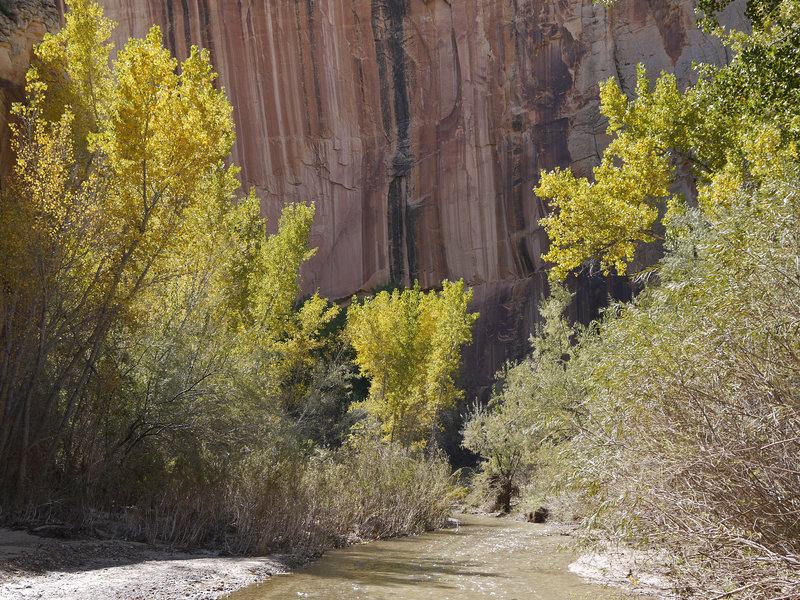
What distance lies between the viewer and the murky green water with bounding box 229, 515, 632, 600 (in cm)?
833

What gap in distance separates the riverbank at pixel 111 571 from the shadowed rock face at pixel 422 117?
87.0ft

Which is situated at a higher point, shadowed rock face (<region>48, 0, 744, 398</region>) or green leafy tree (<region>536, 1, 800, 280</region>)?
shadowed rock face (<region>48, 0, 744, 398</region>)

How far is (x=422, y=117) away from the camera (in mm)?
38062

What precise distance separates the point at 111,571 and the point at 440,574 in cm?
455

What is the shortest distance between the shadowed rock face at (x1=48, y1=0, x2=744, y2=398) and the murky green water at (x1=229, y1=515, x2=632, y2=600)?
21517mm

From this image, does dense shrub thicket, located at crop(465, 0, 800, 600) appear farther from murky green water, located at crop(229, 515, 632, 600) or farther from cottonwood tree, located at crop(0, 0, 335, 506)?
cottonwood tree, located at crop(0, 0, 335, 506)

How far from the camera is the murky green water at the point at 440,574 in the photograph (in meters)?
8.33

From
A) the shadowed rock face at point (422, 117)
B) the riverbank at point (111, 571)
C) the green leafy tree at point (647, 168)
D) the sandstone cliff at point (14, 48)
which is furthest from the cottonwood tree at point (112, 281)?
the shadowed rock face at point (422, 117)

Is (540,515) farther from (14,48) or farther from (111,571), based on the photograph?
(14,48)

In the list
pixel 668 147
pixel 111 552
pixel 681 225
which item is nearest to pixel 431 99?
pixel 668 147

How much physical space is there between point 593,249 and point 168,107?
8.30 m

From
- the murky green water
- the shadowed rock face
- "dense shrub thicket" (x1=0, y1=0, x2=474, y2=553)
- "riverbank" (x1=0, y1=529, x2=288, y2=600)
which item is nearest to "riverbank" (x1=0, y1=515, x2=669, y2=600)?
"riverbank" (x1=0, y1=529, x2=288, y2=600)

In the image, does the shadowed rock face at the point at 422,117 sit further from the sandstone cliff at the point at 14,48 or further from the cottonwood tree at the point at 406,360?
the sandstone cliff at the point at 14,48

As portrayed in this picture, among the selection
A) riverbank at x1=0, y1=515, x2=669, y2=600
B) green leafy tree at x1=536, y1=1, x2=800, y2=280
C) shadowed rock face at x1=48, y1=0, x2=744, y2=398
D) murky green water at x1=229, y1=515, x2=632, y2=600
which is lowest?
murky green water at x1=229, y1=515, x2=632, y2=600
